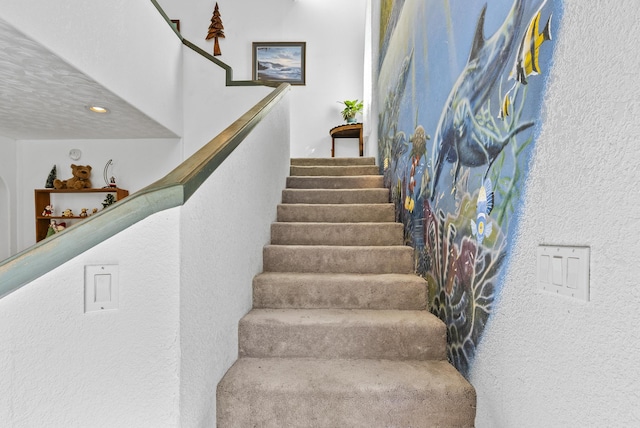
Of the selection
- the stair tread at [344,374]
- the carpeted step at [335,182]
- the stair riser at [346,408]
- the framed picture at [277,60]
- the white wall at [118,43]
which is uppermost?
the framed picture at [277,60]

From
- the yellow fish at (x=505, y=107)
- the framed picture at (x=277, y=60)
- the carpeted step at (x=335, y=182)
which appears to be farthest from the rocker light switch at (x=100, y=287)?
the framed picture at (x=277, y=60)

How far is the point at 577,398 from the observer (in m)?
0.68

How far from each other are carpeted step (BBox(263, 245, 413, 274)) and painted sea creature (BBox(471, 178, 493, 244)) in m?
0.79

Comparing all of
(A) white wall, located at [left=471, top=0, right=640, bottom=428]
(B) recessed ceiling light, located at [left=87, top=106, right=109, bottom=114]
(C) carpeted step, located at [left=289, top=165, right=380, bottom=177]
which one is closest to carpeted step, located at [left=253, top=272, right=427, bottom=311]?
(A) white wall, located at [left=471, top=0, right=640, bottom=428]

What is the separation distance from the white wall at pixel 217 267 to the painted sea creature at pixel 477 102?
911 mm

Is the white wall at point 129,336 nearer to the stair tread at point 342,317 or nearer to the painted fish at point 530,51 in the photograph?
the stair tread at point 342,317

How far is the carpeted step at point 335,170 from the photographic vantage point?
10.3ft

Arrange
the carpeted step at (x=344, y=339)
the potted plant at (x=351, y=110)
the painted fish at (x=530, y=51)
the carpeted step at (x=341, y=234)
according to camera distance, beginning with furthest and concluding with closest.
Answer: the potted plant at (x=351, y=110)
the carpeted step at (x=341, y=234)
the carpeted step at (x=344, y=339)
the painted fish at (x=530, y=51)

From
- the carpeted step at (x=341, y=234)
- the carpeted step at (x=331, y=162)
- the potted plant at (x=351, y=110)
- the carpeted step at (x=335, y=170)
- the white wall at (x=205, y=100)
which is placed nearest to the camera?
the carpeted step at (x=341, y=234)

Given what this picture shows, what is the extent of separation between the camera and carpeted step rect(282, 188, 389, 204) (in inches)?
104

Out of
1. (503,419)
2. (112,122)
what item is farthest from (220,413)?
(112,122)

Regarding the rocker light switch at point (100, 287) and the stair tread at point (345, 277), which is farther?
the stair tread at point (345, 277)

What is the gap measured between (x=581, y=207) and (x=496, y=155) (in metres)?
0.37

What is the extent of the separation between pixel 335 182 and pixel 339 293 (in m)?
1.42
